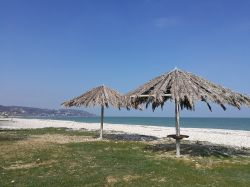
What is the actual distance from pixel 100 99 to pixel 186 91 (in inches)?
337

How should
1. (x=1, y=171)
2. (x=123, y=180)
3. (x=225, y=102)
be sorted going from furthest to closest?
(x=225, y=102), (x=1, y=171), (x=123, y=180)

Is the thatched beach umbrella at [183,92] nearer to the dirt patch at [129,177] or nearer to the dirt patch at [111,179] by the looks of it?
the dirt patch at [129,177]

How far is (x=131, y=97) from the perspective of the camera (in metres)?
18.0

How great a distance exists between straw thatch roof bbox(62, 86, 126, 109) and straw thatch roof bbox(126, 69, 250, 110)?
236 inches

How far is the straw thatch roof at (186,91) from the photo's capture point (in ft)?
52.9

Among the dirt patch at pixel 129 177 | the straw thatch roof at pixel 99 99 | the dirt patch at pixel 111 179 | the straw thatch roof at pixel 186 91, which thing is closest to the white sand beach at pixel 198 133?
the straw thatch roof at pixel 99 99

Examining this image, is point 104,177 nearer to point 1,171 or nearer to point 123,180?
point 123,180

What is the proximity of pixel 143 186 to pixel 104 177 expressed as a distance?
1.53 m

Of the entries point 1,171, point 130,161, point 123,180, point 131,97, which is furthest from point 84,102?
point 123,180

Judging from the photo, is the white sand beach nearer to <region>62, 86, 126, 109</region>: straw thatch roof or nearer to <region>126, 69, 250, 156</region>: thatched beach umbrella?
<region>62, 86, 126, 109</region>: straw thatch roof

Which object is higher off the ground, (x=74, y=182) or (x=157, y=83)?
(x=157, y=83)

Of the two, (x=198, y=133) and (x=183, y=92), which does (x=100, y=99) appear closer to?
(x=183, y=92)

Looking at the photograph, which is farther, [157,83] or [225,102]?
[157,83]

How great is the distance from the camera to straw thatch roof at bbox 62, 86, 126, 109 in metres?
23.8
